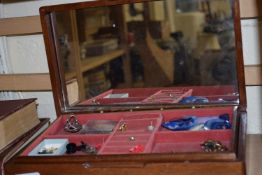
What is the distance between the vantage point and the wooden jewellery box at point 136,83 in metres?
0.67

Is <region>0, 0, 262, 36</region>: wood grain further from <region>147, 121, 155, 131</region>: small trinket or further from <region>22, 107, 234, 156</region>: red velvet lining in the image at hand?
<region>147, 121, 155, 131</region>: small trinket

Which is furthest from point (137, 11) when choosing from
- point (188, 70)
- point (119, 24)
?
point (188, 70)

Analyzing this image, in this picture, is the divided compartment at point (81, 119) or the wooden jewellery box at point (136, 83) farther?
the divided compartment at point (81, 119)

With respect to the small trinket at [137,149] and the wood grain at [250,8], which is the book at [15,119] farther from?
the wood grain at [250,8]

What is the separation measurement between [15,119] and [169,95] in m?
0.30

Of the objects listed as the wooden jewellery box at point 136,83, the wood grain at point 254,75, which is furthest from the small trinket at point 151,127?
the wood grain at point 254,75

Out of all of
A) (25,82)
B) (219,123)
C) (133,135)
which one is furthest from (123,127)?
(25,82)

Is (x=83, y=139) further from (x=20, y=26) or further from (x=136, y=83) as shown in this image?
(x=20, y=26)

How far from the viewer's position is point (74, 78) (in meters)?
0.86

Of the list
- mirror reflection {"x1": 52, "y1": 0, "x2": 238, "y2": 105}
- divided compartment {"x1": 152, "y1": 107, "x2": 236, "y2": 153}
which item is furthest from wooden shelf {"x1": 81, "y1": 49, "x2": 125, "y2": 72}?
divided compartment {"x1": 152, "y1": 107, "x2": 236, "y2": 153}

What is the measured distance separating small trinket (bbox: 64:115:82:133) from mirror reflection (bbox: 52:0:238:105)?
1.9 inches

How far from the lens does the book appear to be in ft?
2.41

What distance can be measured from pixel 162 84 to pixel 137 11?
157 millimetres

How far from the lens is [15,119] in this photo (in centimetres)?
77
